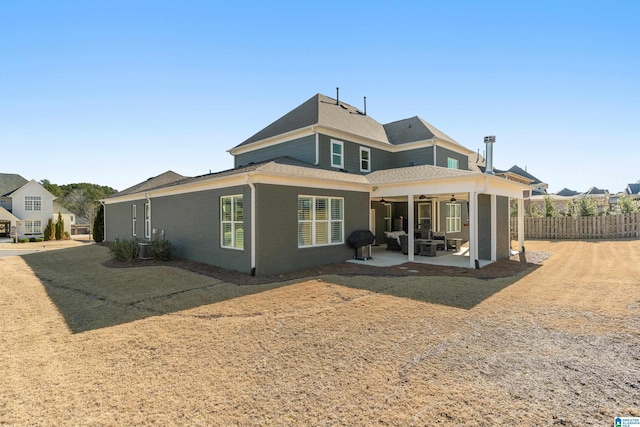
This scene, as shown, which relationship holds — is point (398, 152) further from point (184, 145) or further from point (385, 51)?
point (184, 145)

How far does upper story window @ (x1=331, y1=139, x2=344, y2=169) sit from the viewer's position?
14656 mm

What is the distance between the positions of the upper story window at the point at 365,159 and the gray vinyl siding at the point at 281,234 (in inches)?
204

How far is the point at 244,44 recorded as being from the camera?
12.2 metres

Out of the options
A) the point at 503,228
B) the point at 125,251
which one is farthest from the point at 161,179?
the point at 503,228

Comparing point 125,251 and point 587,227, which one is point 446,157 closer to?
point 587,227

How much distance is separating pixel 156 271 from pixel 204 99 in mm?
8267

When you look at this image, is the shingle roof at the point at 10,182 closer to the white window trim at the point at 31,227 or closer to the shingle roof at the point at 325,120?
the white window trim at the point at 31,227

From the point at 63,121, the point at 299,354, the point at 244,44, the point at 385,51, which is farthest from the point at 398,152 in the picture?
the point at 63,121

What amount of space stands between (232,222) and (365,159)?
8.87 meters

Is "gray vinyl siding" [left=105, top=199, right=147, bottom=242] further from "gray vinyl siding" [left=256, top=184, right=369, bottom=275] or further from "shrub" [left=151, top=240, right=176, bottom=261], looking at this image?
"gray vinyl siding" [left=256, top=184, right=369, bottom=275]

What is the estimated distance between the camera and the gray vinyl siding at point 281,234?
9.22 m

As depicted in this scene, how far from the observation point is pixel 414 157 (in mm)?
17719

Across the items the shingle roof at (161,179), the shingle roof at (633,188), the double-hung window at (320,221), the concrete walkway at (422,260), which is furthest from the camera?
the shingle roof at (633,188)

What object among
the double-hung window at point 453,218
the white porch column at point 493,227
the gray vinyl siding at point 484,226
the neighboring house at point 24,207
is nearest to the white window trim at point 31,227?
the neighboring house at point 24,207
